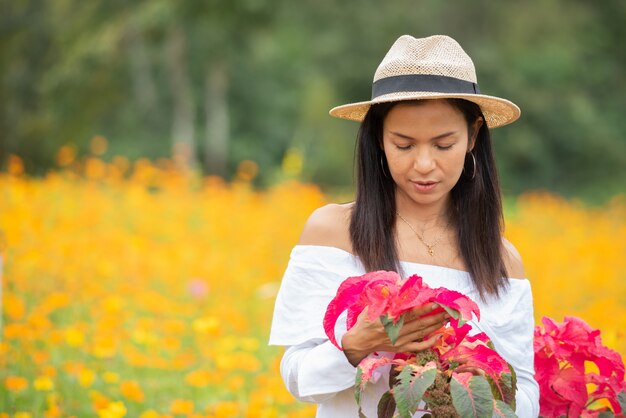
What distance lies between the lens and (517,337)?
1.76 m

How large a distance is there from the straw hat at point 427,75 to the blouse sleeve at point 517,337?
0.45 metres

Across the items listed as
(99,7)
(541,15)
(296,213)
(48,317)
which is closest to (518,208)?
(296,213)

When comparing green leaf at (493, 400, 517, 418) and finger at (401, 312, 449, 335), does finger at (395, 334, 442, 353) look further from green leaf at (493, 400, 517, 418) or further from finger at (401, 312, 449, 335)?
green leaf at (493, 400, 517, 418)

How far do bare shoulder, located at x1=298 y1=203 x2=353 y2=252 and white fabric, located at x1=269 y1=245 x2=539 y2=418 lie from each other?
21mm

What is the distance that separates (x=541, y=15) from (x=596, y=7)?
4.02 ft

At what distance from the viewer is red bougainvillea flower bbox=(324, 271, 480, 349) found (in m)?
1.34

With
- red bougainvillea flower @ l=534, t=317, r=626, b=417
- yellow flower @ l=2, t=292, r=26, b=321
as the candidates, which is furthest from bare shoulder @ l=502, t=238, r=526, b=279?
yellow flower @ l=2, t=292, r=26, b=321

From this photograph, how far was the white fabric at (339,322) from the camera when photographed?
168cm

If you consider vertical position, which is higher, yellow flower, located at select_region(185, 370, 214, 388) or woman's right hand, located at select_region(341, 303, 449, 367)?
woman's right hand, located at select_region(341, 303, 449, 367)

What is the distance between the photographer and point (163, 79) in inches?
634

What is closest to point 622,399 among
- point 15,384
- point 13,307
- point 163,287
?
point 15,384

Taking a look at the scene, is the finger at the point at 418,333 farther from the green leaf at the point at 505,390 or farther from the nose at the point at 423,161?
the nose at the point at 423,161

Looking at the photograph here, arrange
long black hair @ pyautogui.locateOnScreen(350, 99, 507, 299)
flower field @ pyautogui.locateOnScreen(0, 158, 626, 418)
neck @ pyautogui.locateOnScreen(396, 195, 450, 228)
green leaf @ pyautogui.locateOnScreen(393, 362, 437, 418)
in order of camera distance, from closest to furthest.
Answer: green leaf @ pyautogui.locateOnScreen(393, 362, 437, 418) → long black hair @ pyautogui.locateOnScreen(350, 99, 507, 299) → neck @ pyautogui.locateOnScreen(396, 195, 450, 228) → flower field @ pyautogui.locateOnScreen(0, 158, 626, 418)

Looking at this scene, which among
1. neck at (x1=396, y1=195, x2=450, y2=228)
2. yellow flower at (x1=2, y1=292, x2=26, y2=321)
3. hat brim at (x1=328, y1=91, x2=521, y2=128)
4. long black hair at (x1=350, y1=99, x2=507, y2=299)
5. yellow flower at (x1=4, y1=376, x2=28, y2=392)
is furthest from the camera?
yellow flower at (x1=2, y1=292, x2=26, y2=321)
